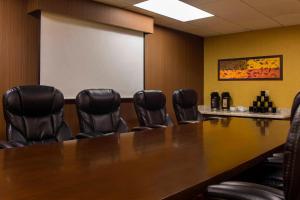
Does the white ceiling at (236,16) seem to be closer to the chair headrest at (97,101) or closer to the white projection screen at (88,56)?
the white projection screen at (88,56)

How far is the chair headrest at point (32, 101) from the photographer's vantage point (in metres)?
2.41

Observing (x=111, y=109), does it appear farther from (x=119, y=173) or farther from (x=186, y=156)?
(x=119, y=173)

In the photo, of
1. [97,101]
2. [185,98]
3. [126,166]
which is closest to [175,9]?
[185,98]

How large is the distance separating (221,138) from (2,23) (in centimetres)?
268

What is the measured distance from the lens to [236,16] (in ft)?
14.5

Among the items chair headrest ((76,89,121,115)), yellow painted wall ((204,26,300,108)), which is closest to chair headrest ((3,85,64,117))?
chair headrest ((76,89,121,115))

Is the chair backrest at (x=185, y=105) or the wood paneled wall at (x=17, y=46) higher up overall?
the wood paneled wall at (x=17, y=46)

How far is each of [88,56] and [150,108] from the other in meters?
1.16

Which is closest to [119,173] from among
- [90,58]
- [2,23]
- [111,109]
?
[111,109]

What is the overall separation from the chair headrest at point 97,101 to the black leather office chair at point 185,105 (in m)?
1.13

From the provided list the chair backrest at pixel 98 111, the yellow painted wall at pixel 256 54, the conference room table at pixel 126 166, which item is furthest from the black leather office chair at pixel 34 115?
the yellow painted wall at pixel 256 54

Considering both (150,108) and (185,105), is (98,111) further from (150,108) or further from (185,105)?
(185,105)

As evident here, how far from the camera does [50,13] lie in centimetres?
342

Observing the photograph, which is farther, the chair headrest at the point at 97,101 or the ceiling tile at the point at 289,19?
the ceiling tile at the point at 289,19
